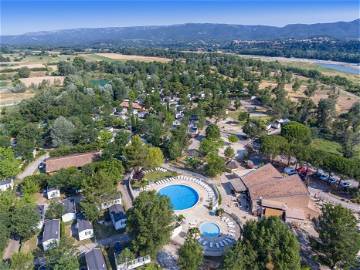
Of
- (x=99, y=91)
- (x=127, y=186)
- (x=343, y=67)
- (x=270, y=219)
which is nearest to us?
(x=270, y=219)

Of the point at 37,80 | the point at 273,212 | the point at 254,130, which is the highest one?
the point at 254,130

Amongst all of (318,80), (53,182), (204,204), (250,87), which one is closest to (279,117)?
(250,87)

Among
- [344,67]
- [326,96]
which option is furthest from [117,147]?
[344,67]

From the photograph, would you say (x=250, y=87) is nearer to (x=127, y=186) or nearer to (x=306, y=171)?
(x=306, y=171)

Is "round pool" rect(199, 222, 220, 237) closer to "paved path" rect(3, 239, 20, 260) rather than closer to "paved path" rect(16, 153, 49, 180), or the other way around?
"paved path" rect(3, 239, 20, 260)

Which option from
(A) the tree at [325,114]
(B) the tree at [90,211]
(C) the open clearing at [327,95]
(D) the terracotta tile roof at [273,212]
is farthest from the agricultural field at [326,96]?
(B) the tree at [90,211]

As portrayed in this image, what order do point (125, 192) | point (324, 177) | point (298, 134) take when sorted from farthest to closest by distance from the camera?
point (298, 134) → point (324, 177) → point (125, 192)

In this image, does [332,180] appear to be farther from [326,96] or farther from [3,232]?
[326,96]
